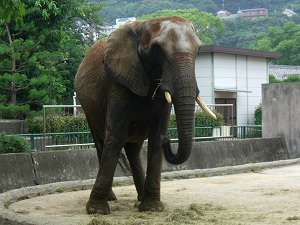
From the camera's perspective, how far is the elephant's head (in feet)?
25.6

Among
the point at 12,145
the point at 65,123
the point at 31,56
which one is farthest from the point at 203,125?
the point at 31,56

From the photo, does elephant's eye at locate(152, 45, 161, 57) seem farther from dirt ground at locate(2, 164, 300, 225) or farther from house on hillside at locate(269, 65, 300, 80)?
house on hillside at locate(269, 65, 300, 80)

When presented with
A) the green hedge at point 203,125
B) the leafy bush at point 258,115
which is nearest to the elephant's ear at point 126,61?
the green hedge at point 203,125

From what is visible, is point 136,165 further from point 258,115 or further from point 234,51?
point 258,115

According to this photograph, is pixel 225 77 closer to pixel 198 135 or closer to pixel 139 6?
pixel 198 135

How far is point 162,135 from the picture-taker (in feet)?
30.0

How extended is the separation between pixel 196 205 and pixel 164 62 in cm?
219

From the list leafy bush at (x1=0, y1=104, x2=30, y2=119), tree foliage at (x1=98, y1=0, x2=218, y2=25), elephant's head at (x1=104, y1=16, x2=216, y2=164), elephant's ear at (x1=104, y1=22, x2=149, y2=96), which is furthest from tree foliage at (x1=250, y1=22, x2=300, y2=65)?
elephant's head at (x1=104, y1=16, x2=216, y2=164)

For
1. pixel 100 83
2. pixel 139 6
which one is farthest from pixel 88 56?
pixel 139 6

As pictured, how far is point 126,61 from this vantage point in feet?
29.0

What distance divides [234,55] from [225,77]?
64.7 inches

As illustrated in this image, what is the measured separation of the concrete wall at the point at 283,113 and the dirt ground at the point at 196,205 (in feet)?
18.6

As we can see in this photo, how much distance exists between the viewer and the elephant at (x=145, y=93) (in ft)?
25.9

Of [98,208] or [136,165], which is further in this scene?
[136,165]
